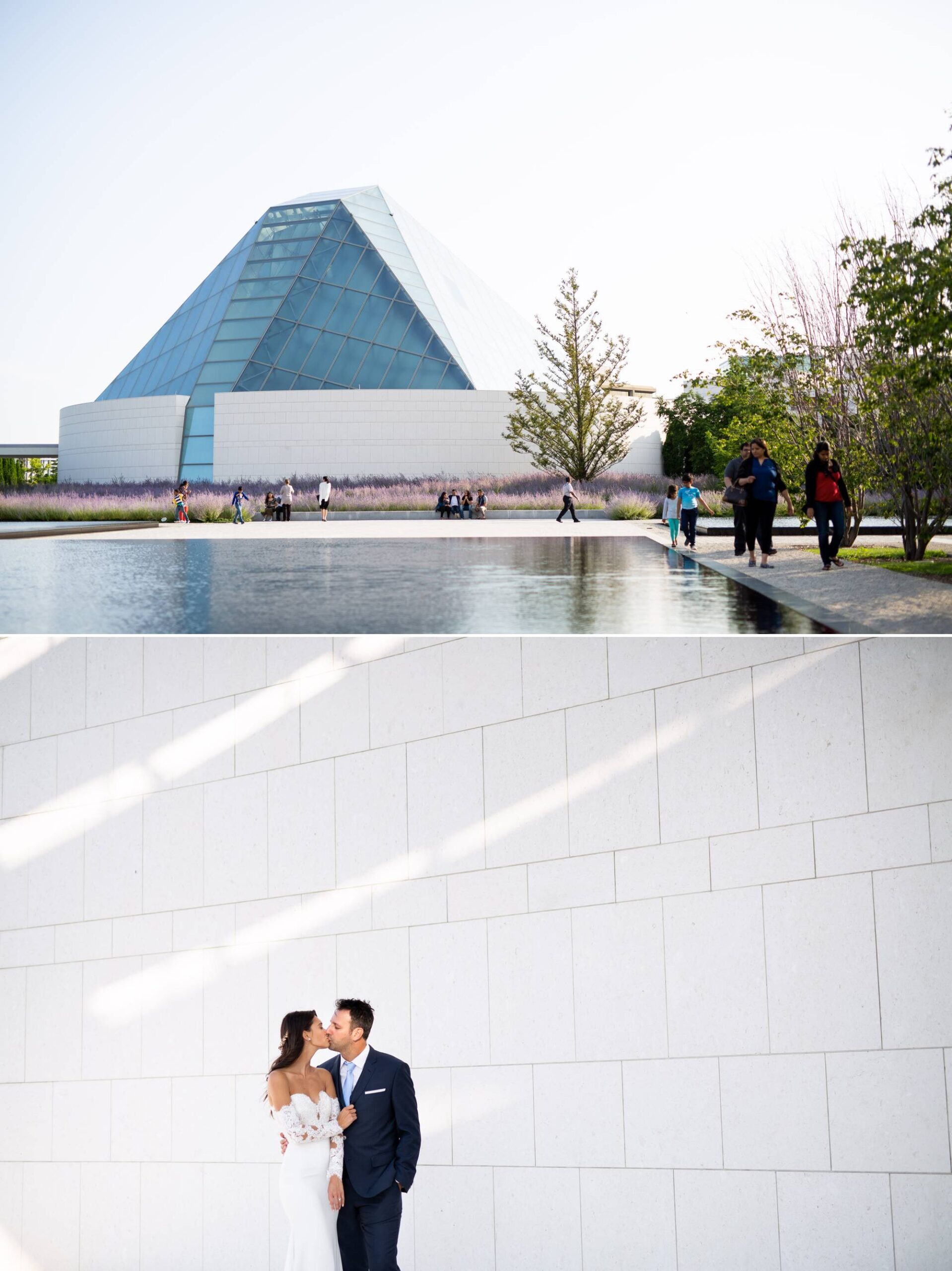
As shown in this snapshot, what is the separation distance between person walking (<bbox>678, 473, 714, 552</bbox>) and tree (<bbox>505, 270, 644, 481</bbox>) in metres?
1.40

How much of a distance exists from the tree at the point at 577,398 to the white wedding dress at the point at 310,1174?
15.2ft

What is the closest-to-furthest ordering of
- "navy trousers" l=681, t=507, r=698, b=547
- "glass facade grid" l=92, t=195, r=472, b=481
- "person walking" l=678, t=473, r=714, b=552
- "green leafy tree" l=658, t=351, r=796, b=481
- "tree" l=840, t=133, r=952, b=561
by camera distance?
1. "tree" l=840, t=133, r=952, b=561
2. "green leafy tree" l=658, t=351, r=796, b=481
3. "person walking" l=678, t=473, r=714, b=552
4. "navy trousers" l=681, t=507, r=698, b=547
5. "glass facade grid" l=92, t=195, r=472, b=481

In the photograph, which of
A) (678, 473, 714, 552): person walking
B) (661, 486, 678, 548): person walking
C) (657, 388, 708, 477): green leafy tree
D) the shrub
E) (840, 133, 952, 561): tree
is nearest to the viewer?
(840, 133, 952, 561): tree

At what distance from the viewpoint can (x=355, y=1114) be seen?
223 inches

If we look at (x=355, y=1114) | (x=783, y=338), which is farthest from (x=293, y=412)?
(x=355, y=1114)

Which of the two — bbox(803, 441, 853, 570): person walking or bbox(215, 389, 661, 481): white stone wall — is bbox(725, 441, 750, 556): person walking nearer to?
bbox(803, 441, 853, 570): person walking

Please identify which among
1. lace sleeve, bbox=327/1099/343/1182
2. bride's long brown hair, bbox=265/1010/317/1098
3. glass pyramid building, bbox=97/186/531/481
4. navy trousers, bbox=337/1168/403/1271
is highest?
glass pyramid building, bbox=97/186/531/481

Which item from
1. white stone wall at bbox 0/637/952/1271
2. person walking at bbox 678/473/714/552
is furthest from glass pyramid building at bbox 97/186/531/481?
white stone wall at bbox 0/637/952/1271

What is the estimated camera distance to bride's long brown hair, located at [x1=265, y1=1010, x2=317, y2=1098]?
5.86 metres

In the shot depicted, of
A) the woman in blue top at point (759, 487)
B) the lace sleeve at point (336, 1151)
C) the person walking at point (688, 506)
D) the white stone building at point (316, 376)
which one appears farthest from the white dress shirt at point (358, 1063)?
the white stone building at point (316, 376)

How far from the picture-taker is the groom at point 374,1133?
18.4ft

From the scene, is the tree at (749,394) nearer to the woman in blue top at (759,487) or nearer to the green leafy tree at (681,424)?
the green leafy tree at (681,424)

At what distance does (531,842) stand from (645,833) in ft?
2.48

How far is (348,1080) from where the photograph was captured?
229 inches
